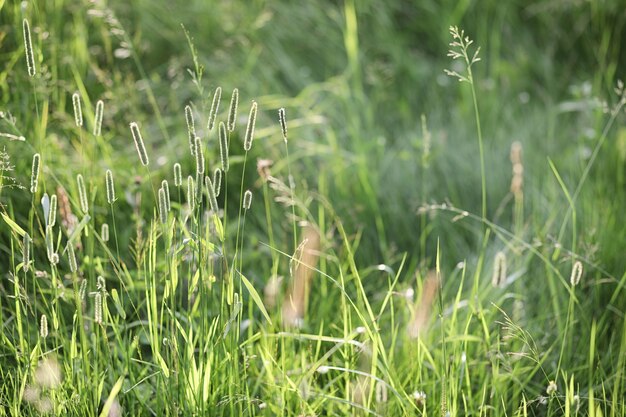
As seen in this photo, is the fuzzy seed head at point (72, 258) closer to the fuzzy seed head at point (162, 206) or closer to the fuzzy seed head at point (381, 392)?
the fuzzy seed head at point (162, 206)

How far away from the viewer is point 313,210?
8.63 ft

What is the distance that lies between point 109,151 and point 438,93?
1.49m

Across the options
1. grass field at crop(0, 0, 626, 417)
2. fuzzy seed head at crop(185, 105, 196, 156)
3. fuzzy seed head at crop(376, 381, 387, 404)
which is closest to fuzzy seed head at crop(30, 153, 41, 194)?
grass field at crop(0, 0, 626, 417)

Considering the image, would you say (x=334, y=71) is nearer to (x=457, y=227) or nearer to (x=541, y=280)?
(x=457, y=227)

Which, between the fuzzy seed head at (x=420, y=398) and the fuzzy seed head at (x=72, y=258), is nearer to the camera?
the fuzzy seed head at (x=72, y=258)

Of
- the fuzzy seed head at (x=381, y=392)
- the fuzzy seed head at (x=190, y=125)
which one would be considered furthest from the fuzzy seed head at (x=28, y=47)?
the fuzzy seed head at (x=381, y=392)

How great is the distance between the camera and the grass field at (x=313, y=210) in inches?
60.1

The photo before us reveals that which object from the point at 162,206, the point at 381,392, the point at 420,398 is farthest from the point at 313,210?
the point at 162,206

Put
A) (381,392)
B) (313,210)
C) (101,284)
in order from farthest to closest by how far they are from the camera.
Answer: (313,210) < (381,392) < (101,284)

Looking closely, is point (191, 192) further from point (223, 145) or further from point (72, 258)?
point (72, 258)

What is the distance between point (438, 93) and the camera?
3.45m

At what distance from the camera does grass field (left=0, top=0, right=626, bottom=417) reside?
153cm

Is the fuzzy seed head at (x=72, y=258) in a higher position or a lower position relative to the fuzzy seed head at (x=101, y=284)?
higher

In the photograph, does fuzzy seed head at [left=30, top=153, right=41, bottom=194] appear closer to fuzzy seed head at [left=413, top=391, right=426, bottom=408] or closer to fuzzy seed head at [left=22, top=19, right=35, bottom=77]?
fuzzy seed head at [left=22, top=19, right=35, bottom=77]
